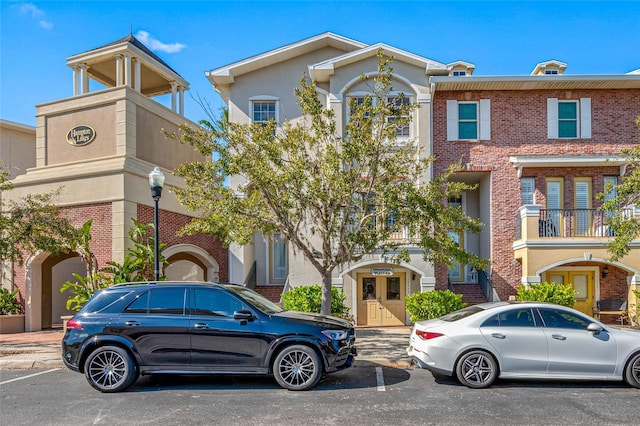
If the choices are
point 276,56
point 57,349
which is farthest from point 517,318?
point 276,56

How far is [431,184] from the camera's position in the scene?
11633 mm

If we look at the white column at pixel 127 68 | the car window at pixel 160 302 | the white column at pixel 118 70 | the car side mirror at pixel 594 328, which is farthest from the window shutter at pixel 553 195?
the white column at pixel 118 70

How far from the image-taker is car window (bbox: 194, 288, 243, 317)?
27.9 feet

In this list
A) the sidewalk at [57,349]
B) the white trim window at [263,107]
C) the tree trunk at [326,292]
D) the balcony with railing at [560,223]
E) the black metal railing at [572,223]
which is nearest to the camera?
the sidewalk at [57,349]

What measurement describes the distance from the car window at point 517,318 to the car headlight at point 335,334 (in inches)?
101

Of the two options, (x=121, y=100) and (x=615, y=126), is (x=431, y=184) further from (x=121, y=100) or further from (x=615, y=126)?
(x=121, y=100)

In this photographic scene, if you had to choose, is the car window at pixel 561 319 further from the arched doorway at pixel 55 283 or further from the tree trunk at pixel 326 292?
the arched doorway at pixel 55 283

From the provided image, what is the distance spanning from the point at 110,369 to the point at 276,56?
523 inches

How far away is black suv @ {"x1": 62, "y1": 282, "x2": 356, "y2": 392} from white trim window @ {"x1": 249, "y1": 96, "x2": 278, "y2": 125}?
1156 cm

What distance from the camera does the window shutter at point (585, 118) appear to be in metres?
17.5

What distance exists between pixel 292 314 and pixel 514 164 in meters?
11.2

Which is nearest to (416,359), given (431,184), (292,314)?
(292,314)

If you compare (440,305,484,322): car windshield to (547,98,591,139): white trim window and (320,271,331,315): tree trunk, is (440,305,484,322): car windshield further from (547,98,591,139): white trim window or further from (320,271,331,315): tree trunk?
(547,98,591,139): white trim window

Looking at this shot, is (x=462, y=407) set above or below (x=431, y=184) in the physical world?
below
